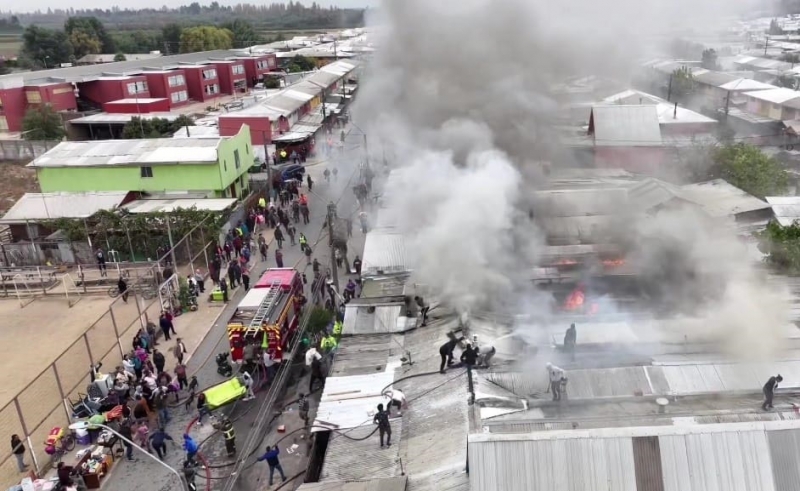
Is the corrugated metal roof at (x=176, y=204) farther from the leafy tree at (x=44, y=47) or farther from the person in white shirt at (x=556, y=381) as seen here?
the leafy tree at (x=44, y=47)

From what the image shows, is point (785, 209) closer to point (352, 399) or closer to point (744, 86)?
point (352, 399)

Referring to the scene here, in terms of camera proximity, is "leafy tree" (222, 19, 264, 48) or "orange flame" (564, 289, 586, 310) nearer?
"orange flame" (564, 289, 586, 310)

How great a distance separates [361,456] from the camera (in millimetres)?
9109

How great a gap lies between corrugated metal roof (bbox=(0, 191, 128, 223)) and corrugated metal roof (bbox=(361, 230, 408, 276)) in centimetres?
1032

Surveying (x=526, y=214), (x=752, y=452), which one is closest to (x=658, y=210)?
(x=526, y=214)

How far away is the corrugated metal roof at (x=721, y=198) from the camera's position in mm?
18656

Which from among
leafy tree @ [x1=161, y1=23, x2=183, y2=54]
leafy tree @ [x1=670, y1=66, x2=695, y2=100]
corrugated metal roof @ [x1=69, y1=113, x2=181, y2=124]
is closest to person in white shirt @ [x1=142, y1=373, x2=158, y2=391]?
corrugated metal roof @ [x1=69, y1=113, x2=181, y2=124]

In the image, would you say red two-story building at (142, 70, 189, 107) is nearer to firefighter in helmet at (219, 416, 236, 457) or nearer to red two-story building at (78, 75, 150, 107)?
red two-story building at (78, 75, 150, 107)

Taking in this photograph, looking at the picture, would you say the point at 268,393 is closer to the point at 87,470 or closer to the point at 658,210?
the point at 87,470

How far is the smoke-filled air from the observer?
12008mm

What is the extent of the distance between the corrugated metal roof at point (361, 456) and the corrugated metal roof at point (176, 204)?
13.5 metres

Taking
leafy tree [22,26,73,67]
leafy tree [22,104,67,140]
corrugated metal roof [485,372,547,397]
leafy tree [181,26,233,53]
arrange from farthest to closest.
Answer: leafy tree [181,26,233,53], leafy tree [22,26,73,67], leafy tree [22,104,67,140], corrugated metal roof [485,372,547,397]

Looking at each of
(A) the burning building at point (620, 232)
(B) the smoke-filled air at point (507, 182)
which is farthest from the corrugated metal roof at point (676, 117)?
(A) the burning building at point (620, 232)

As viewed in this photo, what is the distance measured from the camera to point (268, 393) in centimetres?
1268
